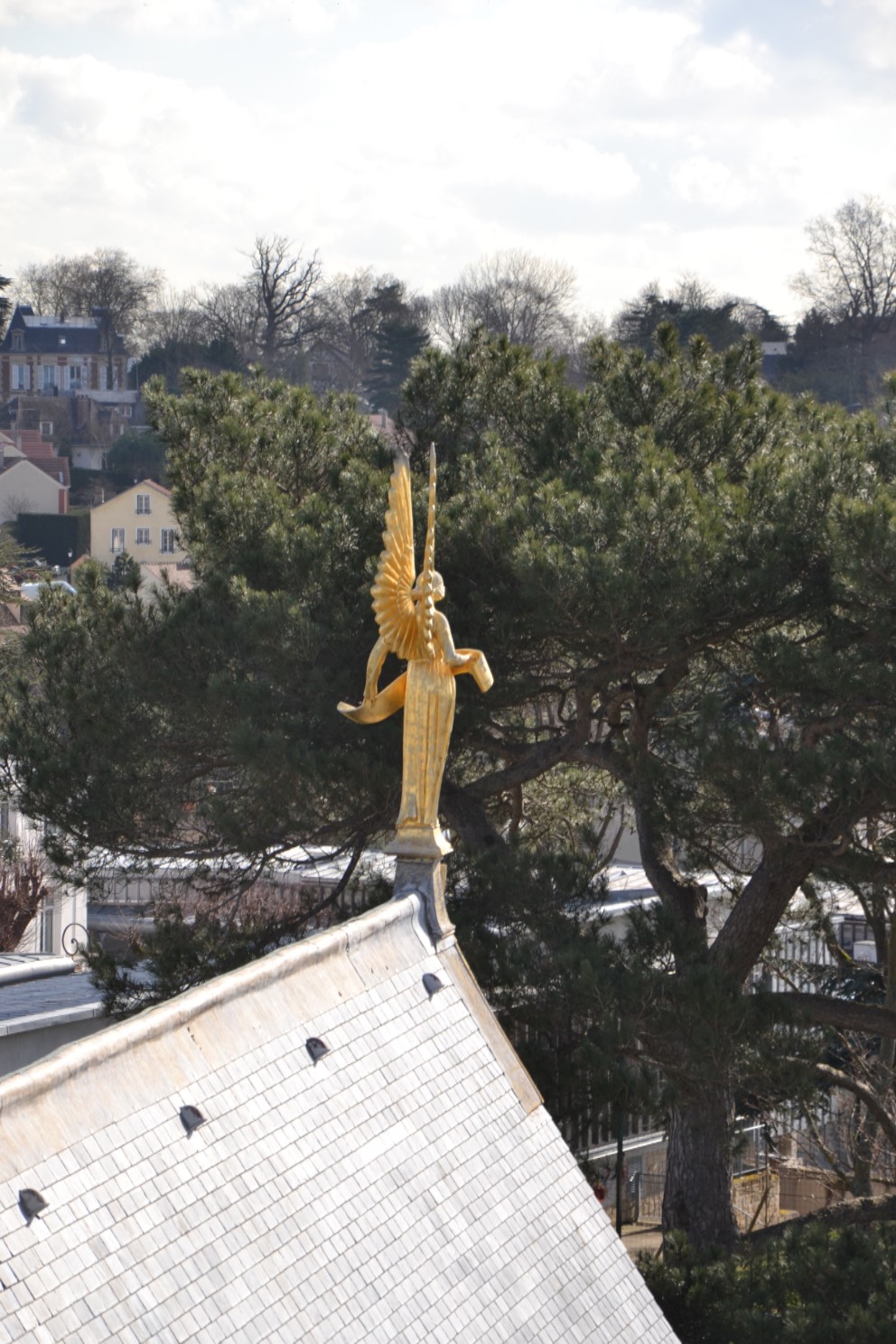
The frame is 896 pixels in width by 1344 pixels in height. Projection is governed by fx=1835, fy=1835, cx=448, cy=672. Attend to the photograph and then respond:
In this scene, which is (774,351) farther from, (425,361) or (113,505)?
(425,361)

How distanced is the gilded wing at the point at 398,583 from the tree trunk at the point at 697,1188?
30.3 feet

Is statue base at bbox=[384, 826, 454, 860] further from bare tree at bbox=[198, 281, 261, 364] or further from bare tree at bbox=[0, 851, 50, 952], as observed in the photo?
bare tree at bbox=[198, 281, 261, 364]

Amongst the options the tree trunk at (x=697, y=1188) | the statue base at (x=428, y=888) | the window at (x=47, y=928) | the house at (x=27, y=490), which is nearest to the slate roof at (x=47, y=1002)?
the tree trunk at (x=697, y=1188)

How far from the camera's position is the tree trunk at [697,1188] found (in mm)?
18938

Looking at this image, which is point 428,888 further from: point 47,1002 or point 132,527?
point 132,527

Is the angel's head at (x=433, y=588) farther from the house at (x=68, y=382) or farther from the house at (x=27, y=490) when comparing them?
the house at (x=68, y=382)

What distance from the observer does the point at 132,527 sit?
6994 cm

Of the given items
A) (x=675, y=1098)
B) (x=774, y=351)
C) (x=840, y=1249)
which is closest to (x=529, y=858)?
(x=675, y=1098)

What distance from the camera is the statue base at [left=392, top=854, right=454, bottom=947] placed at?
33.9 ft

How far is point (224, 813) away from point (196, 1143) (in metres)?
10.2

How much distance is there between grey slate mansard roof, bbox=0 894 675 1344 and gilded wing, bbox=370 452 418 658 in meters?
1.65

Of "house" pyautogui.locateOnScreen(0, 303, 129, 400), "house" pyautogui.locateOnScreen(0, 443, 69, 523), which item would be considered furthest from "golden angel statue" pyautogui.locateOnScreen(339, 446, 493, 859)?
"house" pyautogui.locateOnScreen(0, 303, 129, 400)

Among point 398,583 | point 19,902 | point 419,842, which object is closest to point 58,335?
point 19,902

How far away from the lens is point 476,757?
21188mm
